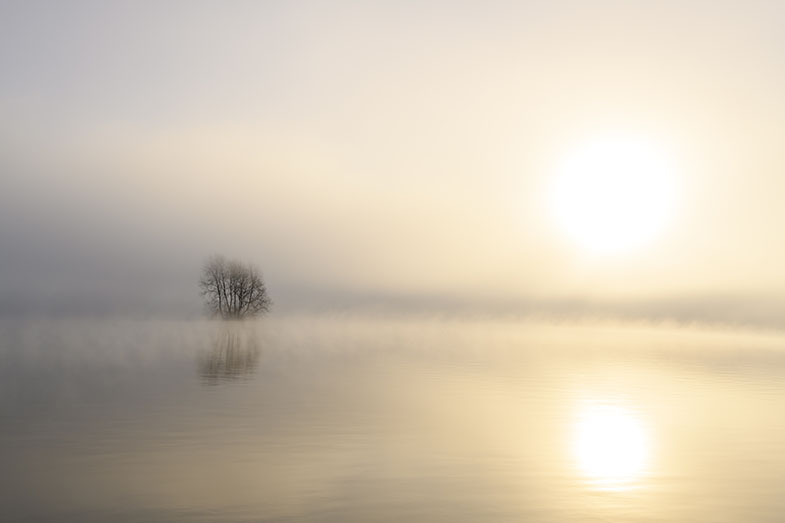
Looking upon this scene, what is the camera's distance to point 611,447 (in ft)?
87.0

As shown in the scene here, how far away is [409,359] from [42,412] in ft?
151

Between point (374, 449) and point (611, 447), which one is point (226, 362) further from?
point (611, 447)

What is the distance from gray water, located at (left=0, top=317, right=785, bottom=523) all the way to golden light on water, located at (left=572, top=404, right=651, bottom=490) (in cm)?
12

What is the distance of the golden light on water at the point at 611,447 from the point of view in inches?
859

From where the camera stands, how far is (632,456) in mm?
25078

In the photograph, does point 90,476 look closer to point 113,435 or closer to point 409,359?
point 113,435

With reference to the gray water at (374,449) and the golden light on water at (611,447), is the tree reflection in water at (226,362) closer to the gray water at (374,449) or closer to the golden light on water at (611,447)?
the gray water at (374,449)

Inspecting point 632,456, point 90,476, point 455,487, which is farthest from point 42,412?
point 632,456

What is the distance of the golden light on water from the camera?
859 inches

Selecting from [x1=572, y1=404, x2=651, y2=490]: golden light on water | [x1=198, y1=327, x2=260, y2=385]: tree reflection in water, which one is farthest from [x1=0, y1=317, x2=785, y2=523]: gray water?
[x1=198, y1=327, x2=260, y2=385]: tree reflection in water

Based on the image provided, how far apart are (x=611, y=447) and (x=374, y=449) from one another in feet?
31.9

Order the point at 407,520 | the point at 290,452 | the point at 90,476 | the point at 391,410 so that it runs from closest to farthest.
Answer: the point at 407,520 < the point at 90,476 < the point at 290,452 < the point at 391,410

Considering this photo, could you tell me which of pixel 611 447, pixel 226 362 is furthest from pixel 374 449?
pixel 226 362

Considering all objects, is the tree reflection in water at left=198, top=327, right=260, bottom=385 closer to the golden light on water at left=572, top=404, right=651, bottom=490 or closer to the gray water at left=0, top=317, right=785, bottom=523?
the gray water at left=0, top=317, right=785, bottom=523
